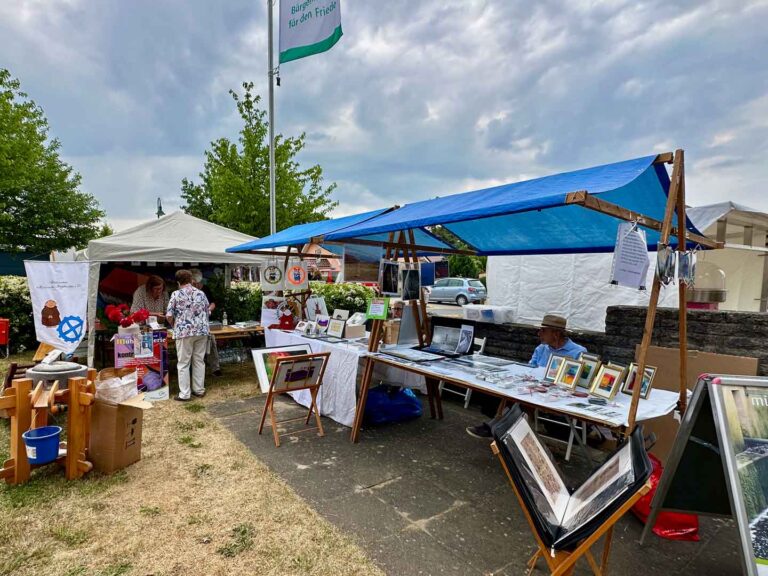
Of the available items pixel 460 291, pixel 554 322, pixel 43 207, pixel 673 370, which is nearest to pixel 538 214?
pixel 554 322

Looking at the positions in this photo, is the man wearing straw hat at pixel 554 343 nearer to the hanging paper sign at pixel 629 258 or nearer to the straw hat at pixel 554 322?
the straw hat at pixel 554 322

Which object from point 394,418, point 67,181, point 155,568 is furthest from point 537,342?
point 67,181

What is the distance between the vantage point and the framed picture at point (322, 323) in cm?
525

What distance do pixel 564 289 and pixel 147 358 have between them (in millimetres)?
5914

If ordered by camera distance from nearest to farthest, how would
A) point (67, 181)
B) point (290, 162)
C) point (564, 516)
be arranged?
1. point (564, 516)
2. point (290, 162)
3. point (67, 181)

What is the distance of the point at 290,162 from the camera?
10.9 m

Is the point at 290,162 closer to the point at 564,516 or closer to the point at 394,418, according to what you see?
the point at 394,418

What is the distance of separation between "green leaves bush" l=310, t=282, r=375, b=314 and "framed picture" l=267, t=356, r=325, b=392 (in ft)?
20.9

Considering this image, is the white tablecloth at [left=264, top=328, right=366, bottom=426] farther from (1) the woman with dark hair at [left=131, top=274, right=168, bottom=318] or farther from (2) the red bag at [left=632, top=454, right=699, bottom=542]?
(1) the woman with dark hair at [left=131, top=274, right=168, bottom=318]

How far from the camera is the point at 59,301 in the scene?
491 cm

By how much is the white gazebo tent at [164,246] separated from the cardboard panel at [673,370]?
5655 mm

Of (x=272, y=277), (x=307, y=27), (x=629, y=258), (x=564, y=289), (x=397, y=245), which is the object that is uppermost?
(x=307, y=27)

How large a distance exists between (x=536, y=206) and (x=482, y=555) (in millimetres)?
1975

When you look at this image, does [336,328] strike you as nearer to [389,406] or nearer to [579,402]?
[389,406]
